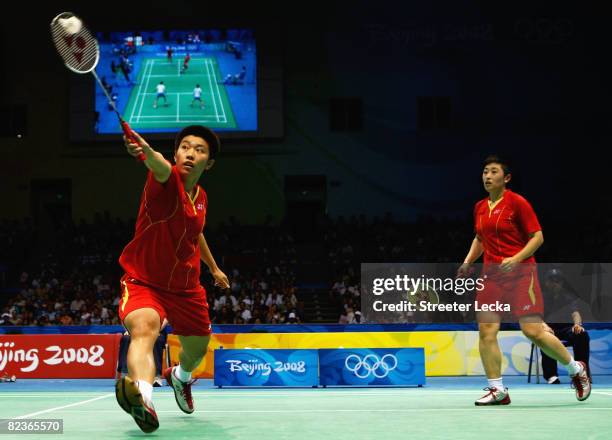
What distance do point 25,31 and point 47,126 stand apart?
3.12 m

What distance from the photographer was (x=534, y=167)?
24.9 meters

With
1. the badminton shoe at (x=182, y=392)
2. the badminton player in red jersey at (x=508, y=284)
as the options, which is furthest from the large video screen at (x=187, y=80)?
the badminton shoe at (x=182, y=392)

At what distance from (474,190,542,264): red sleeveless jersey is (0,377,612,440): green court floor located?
1239 mm

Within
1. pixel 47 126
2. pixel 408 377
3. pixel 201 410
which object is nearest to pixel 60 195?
pixel 47 126

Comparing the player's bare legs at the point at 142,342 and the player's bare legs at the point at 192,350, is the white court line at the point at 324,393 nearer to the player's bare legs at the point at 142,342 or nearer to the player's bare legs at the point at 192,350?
the player's bare legs at the point at 192,350

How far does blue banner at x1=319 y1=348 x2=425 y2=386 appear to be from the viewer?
10.0 meters

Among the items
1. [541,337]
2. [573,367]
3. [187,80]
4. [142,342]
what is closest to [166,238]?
[142,342]

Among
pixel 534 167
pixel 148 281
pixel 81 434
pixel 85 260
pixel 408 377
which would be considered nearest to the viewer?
pixel 81 434

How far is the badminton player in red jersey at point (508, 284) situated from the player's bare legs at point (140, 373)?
9.83 feet

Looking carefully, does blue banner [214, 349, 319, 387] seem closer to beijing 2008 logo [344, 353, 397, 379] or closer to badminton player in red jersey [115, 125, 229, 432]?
beijing 2008 logo [344, 353, 397, 379]

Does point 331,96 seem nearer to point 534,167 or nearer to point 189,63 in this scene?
point 189,63

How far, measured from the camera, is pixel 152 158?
160 inches

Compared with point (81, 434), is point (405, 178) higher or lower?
higher

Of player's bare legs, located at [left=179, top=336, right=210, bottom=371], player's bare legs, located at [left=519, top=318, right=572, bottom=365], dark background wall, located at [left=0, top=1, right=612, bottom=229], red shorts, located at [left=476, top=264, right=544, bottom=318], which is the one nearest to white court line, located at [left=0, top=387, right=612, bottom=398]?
player's bare legs, located at [left=519, top=318, right=572, bottom=365]
